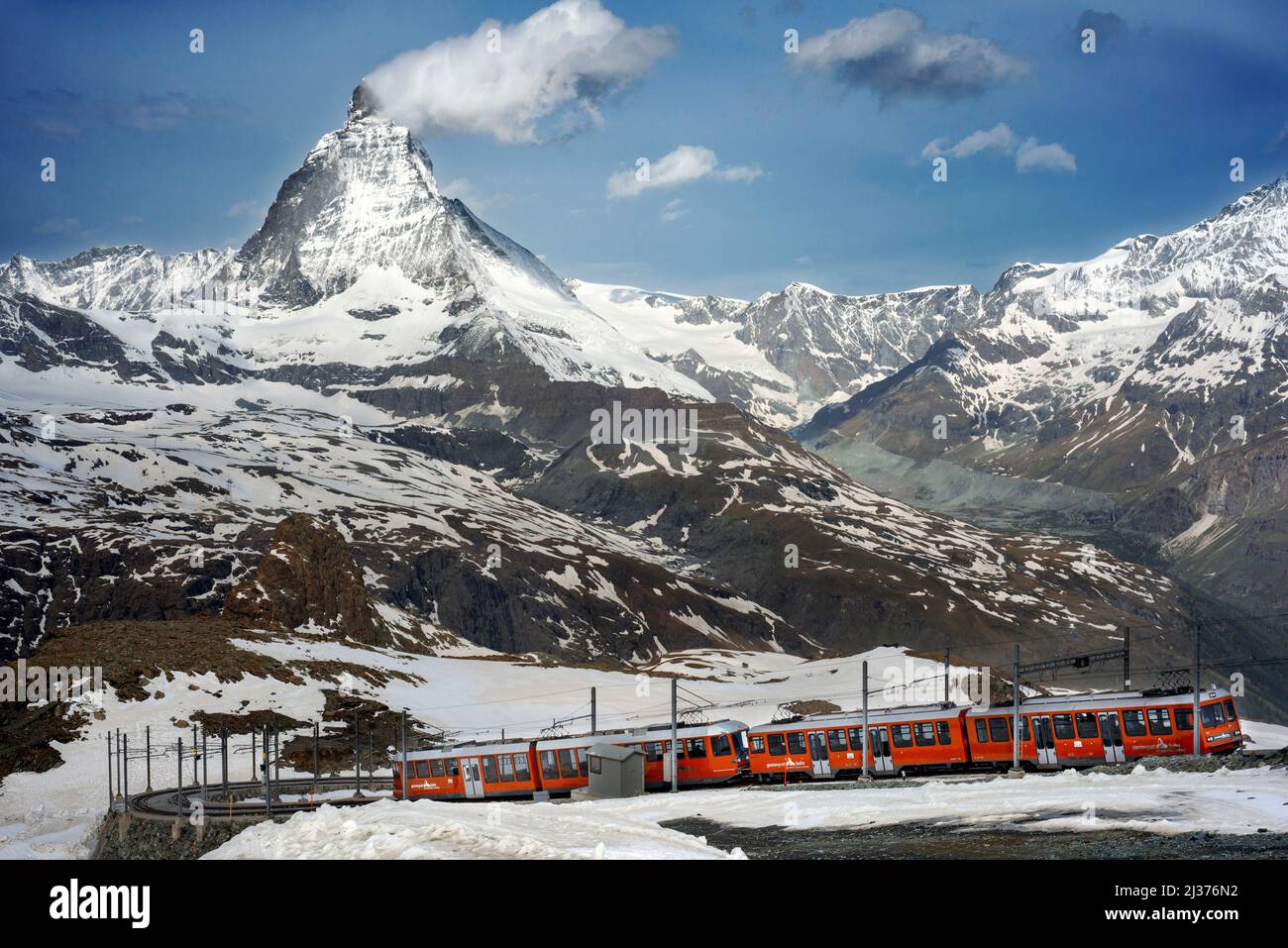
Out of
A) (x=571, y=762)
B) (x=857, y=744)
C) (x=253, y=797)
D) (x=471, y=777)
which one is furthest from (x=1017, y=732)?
(x=253, y=797)

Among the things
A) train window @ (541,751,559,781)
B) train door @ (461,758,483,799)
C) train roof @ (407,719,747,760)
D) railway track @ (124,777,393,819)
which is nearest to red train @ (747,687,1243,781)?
train roof @ (407,719,747,760)

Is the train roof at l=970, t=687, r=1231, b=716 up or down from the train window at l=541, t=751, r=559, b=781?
up

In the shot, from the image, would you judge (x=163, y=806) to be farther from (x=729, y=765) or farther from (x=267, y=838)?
(x=267, y=838)

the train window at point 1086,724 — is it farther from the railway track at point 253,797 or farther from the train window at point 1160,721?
the railway track at point 253,797

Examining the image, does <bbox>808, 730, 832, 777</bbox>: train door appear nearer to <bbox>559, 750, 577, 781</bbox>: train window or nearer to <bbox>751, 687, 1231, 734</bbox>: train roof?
<bbox>751, 687, 1231, 734</bbox>: train roof

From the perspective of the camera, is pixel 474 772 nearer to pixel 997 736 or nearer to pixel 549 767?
pixel 549 767
